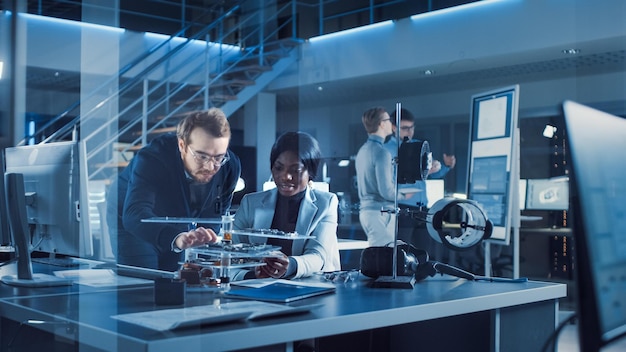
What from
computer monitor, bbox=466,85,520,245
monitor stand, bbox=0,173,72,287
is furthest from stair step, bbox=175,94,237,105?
monitor stand, bbox=0,173,72,287

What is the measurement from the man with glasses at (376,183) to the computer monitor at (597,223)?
2.77 meters

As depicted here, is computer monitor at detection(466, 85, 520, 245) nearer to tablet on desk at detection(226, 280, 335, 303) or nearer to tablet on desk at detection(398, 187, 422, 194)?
tablet on desk at detection(398, 187, 422, 194)

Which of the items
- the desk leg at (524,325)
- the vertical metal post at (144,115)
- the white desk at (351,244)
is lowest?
the desk leg at (524,325)

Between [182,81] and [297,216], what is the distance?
2208 mm

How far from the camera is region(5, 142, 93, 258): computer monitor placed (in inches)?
82.4

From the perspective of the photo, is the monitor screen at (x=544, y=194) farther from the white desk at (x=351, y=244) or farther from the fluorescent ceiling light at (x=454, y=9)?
the white desk at (x=351, y=244)

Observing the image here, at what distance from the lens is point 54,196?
214 centimetres

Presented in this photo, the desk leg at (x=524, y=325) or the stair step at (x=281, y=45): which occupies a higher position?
the stair step at (x=281, y=45)

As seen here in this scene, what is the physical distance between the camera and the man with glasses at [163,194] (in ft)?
11.5

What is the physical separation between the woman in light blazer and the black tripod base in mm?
378

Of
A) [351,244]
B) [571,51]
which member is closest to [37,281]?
[351,244]

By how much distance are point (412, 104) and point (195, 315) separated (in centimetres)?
364

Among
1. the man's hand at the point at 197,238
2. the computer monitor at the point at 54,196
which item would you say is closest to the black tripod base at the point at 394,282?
the man's hand at the point at 197,238

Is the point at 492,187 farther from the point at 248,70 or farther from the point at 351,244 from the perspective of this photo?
the point at 248,70
